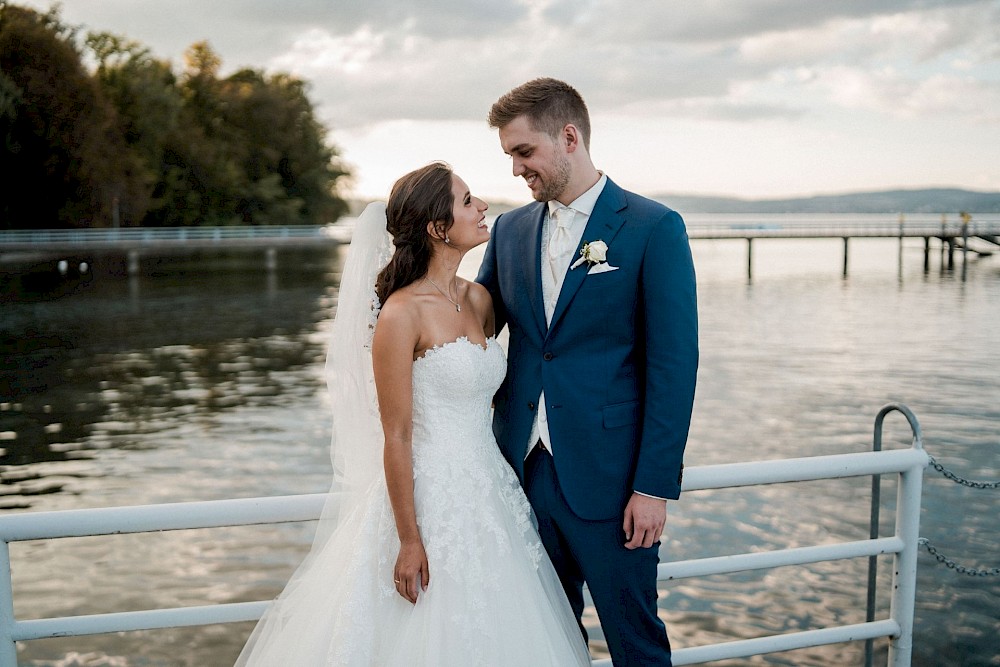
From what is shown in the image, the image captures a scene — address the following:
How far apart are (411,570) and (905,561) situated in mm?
1723

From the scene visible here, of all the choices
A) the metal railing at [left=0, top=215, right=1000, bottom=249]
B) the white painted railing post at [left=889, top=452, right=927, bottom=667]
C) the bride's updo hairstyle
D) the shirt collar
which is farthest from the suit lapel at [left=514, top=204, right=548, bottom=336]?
the metal railing at [left=0, top=215, right=1000, bottom=249]

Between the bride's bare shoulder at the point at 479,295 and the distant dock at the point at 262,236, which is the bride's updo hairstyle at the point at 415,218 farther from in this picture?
the distant dock at the point at 262,236

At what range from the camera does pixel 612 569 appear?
8.61ft

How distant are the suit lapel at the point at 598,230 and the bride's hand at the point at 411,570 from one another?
0.72 meters

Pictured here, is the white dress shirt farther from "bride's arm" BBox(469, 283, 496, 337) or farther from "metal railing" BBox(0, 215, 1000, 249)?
"metal railing" BBox(0, 215, 1000, 249)

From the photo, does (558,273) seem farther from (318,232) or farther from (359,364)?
(318,232)

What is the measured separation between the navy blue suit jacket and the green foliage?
52185 millimetres

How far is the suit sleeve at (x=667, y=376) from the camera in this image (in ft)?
8.24

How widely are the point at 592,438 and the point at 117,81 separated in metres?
65.5

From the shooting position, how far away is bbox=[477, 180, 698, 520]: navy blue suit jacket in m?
2.53

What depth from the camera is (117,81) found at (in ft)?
200

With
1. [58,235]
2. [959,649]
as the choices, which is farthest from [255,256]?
[959,649]

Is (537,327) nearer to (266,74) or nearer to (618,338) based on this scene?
(618,338)

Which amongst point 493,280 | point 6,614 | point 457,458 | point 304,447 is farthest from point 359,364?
point 304,447
